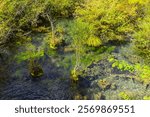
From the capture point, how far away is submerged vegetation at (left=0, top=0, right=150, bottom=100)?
28953mm

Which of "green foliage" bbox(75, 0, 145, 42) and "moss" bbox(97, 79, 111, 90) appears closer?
"moss" bbox(97, 79, 111, 90)

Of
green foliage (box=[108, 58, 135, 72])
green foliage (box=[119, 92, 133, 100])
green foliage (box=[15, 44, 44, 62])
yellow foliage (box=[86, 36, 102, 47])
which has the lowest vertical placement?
green foliage (box=[119, 92, 133, 100])

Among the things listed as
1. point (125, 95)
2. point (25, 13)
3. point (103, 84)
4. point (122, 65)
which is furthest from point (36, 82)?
point (25, 13)

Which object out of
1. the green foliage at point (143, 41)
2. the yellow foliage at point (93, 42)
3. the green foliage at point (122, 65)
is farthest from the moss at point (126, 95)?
the yellow foliage at point (93, 42)

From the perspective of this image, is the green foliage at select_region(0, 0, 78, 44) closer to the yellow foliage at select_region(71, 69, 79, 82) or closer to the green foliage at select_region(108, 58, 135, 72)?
the yellow foliage at select_region(71, 69, 79, 82)

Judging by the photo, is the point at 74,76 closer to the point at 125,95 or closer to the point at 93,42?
the point at 125,95

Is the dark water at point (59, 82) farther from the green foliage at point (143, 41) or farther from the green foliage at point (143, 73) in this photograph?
the green foliage at point (143, 41)

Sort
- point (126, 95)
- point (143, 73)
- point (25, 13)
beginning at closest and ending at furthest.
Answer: point (126, 95) → point (143, 73) → point (25, 13)

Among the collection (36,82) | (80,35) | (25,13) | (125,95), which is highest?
(25,13)

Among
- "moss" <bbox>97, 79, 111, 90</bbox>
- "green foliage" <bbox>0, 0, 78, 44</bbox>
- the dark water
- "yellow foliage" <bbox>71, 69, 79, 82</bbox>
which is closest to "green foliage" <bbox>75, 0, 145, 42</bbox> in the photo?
"green foliage" <bbox>0, 0, 78, 44</bbox>

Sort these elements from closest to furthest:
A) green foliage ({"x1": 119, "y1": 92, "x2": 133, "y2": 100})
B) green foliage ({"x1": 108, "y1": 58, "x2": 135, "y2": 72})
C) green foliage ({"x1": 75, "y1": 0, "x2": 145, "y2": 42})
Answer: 1. green foliage ({"x1": 119, "y1": 92, "x2": 133, "y2": 100})
2. green foliage ({"x1": 108, "y1": 58, "x2": 135, "y2": 72})
3. green foliage ({"x1": 75, "y1": 0, "x2": 145, "y2": 42})

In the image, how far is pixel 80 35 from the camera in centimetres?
2870

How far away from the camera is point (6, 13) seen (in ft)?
110

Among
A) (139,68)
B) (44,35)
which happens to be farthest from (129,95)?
(44,35)
